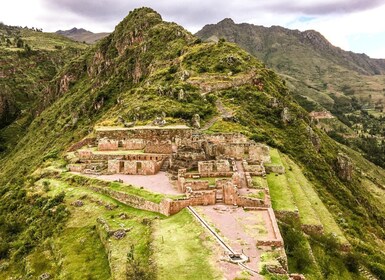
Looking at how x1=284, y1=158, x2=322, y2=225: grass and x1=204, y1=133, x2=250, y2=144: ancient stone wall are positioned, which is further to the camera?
x1=204, y1=133, x2=250, y2=144: ancient stone wall

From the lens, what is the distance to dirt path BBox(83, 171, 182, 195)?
3438 centimetres

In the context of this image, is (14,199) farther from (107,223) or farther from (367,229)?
(367,229)

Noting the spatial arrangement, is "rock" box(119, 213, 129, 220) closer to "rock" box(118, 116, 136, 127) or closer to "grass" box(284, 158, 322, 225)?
"grass" box(284, 158, 322, 225)

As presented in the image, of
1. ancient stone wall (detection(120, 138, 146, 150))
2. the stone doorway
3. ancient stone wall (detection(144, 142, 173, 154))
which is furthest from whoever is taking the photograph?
ancient stone wall (detection(120, 138, 146, 150))

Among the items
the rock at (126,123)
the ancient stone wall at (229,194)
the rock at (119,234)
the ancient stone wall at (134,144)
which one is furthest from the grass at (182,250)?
the rock at (126,123)

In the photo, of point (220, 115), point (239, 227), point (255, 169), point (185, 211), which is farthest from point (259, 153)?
point (220, 115)

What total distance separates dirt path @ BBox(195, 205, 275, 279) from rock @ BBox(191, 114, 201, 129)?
32.8 meters

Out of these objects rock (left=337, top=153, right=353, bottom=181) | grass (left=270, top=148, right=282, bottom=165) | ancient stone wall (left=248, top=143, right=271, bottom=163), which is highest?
ancient stone wall (left=248, top=143, right=271, bottom=163)

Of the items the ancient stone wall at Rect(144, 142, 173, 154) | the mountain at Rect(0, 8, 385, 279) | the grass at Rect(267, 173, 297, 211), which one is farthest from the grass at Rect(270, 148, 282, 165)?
the ancient stone wall at Rect(144, 142, 173, 154)

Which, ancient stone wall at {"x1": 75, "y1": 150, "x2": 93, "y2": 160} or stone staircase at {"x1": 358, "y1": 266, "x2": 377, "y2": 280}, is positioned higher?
ancient stone wall at {"x1": 75, "y1": 150, "x2": 93, "y2": 160}

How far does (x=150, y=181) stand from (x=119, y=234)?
1052 cm

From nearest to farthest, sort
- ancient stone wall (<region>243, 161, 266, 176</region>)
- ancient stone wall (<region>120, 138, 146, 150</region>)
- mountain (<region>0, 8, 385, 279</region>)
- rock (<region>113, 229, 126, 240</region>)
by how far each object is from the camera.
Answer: mountain (<region>0, 8, 385, 279</region>) < rock (<region>113, 229, 126, 240</region>) < ancient stone wall (<region>243, 161, 266, 176</region>) < ancient stone wall (<region>120, 138, 146, 150</region>)

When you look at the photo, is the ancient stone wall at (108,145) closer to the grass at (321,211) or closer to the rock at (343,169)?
the grass at (321,211)

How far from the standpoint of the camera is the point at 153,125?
6097 centimetres
